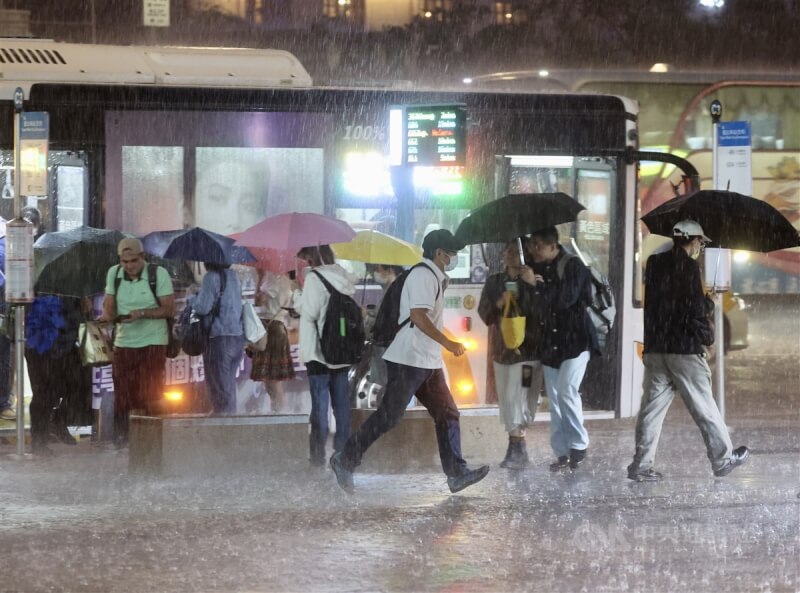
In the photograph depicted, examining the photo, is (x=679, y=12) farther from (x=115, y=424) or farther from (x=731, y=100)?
(x=115, y=424)

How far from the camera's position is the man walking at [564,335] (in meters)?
10.3

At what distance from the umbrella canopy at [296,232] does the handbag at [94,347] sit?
1.46 meters

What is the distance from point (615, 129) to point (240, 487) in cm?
525

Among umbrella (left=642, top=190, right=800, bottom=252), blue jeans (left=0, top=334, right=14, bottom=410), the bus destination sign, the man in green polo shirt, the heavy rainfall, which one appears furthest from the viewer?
blue jeans (left=0, top=334, right=14, bottom=410)

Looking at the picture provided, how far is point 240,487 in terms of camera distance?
980cm

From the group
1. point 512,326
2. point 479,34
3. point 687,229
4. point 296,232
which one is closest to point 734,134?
point 687,229

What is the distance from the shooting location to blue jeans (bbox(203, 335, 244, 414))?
11312 mm

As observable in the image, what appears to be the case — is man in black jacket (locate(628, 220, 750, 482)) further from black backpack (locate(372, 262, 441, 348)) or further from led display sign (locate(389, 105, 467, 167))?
led display sign (locate(389, 105, 467, 167))

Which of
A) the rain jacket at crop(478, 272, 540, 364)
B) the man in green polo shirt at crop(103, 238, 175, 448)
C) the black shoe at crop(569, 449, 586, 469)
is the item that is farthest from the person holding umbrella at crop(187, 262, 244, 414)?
the black shoe at crop(569, 449, 586, 469)

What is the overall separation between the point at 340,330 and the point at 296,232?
929 millimetres

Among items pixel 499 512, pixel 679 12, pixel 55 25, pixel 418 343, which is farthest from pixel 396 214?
pixel 55 25

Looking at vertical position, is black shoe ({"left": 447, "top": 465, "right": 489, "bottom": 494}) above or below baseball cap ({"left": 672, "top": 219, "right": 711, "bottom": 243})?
below

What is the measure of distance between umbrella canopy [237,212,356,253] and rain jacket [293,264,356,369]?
334mm

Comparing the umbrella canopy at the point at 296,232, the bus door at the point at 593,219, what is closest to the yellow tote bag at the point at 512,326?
the umbrella canopy at the point at 296,232
